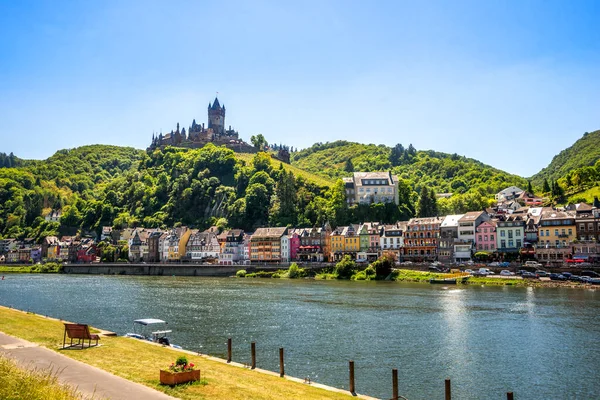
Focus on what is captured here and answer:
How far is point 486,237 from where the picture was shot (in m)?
106

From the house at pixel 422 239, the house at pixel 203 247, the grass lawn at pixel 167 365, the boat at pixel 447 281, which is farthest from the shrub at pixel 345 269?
the grass lawn at pixel 167 365

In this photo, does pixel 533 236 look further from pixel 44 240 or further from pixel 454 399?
pixel 44 240

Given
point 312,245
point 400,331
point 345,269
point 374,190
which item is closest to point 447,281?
point 345,269

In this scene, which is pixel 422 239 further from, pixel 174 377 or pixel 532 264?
pixel 174 377

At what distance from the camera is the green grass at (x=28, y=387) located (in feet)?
42.6

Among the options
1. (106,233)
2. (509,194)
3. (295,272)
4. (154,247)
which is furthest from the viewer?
(106,233)

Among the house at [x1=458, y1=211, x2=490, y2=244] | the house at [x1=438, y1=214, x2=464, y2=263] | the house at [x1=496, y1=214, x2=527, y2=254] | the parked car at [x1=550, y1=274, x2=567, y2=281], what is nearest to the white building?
the house at [x1=438, y1=214, x2=464, y2=263]

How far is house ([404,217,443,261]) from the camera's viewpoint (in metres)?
111

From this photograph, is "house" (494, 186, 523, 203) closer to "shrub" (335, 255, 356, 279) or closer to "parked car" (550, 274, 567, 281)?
"shrub" (335, 255, 356, 279)

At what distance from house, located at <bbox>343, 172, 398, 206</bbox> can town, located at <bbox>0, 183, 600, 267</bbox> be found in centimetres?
28

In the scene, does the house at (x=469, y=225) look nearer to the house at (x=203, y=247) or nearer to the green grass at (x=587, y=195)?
the green grass at (x=587, y=195)

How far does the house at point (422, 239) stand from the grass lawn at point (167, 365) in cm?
8971

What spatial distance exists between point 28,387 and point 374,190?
132823 millimetres

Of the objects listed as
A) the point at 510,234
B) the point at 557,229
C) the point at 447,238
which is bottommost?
the point at 447,238
